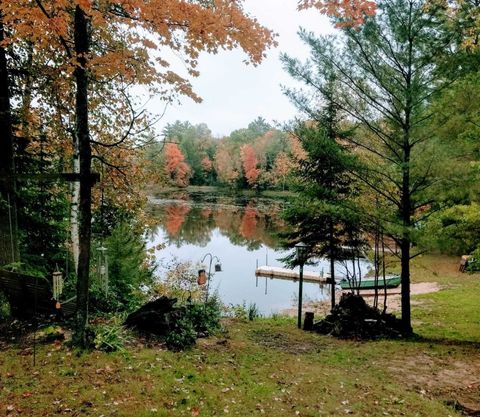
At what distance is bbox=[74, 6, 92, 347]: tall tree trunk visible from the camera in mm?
5137

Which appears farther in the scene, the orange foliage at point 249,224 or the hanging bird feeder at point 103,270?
the orange foliage at point 249,224

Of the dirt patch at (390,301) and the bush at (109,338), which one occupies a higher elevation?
the bush at (109,338)

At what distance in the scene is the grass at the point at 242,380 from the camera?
439 centimetres

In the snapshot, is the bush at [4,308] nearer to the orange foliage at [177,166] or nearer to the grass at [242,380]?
the grass at [242,380]

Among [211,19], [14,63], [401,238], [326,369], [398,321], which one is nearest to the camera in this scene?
[211,19]

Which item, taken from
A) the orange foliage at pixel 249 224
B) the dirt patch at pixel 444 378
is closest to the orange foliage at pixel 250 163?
the orange foliage at pixel 249 224

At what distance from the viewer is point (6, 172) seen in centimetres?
671

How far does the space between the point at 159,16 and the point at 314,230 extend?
920 cm

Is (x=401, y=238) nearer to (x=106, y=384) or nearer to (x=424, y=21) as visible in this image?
(x=424, y=21)

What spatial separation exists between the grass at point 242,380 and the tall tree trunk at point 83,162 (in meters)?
0.69

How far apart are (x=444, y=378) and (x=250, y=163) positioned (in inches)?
2315

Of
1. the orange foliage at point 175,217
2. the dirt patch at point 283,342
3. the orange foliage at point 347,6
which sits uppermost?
the orange foliage at point 347,6

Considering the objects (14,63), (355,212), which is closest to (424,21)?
(355,212)

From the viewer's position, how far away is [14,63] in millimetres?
8008
